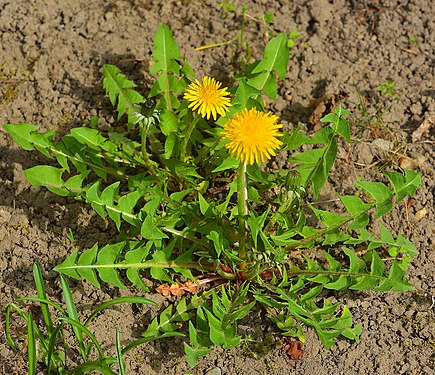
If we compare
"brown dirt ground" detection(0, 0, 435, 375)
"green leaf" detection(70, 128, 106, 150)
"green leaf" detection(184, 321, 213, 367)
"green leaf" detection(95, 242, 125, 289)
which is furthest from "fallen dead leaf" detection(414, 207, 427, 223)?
"green leaf" detection(70, 128, 106, 150)

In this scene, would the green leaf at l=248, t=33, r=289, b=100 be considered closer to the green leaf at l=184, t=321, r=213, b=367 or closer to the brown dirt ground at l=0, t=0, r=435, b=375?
the brown dirt ground at l=0, t=0, r=435, b=375

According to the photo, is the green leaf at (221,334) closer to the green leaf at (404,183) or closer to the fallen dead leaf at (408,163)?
the green leaf at (404,183)

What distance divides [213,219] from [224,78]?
112 centimetres

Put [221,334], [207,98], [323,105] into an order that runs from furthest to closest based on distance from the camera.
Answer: [323,105], [207,98], [221,334]

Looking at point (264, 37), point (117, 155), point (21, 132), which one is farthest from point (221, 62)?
point (21, 132)

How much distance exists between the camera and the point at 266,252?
2.94 m

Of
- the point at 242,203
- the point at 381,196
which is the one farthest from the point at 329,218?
the point at 242,203

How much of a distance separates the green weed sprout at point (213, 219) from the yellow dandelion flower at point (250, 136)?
0.04 feet

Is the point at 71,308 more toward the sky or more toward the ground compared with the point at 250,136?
more toward the ground

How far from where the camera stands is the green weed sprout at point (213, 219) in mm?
2963

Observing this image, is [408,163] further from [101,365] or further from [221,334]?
[101,365]

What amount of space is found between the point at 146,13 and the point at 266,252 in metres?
2.01

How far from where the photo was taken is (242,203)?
288cm

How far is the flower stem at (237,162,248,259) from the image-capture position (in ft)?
9.03
